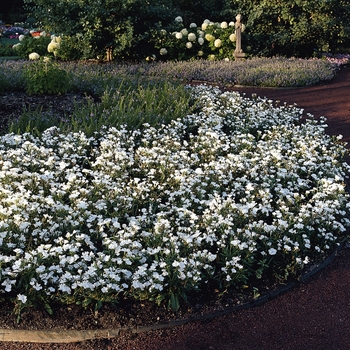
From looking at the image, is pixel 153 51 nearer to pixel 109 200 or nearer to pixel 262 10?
pixel 262 10

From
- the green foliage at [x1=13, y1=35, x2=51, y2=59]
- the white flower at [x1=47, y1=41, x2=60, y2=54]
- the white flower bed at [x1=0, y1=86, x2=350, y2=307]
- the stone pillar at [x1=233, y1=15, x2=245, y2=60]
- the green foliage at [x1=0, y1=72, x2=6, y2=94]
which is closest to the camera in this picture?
the white flower bed at [x1=0, y1=86, x2=350, y2=307]

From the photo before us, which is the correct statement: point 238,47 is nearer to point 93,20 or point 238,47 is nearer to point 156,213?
point 93,20

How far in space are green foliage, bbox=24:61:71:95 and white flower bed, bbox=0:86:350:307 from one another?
2.20 m

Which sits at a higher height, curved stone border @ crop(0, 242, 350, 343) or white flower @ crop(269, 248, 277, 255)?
white flower @ crop(269, 248, 277, 255)

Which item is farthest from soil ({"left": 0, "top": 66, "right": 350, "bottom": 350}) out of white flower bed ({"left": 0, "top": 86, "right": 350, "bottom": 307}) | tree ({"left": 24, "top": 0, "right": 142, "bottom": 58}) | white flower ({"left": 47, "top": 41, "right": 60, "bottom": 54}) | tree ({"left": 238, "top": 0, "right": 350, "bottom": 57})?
tree ({"left": 238, "top": 0, "right": 350, "bottom": 57})

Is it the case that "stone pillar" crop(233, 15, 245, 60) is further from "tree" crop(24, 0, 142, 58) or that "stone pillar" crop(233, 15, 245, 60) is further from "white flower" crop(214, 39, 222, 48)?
"tree" crop(24, 0, 142, 58)

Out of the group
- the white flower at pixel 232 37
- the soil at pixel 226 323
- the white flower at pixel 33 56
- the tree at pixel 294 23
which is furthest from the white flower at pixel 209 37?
the soil at pixel 226 323

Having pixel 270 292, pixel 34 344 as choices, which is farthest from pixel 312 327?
pixel 34 344

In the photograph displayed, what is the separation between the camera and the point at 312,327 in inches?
147

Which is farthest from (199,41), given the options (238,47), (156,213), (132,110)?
(156,213)

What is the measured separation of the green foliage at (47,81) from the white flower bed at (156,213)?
220cm

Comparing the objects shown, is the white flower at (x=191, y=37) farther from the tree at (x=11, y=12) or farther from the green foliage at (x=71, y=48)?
the tree at (x=11, y=12)

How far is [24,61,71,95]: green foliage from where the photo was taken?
8297 millimetres

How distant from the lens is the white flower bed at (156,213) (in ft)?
12.3
